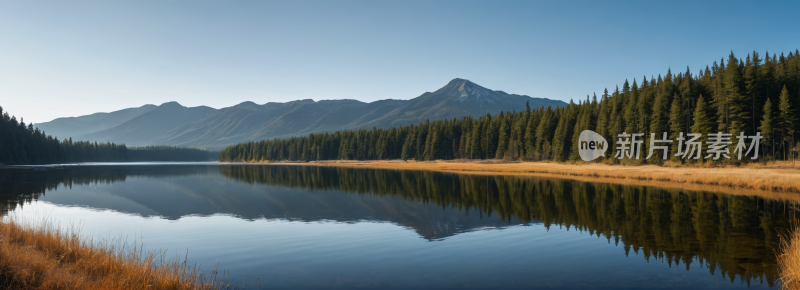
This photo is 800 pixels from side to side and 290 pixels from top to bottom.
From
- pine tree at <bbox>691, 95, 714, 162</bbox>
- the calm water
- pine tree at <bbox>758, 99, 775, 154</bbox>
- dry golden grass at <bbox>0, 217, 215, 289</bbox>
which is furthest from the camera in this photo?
pine tree at <bbox>691, 95, 714, 162</bbox>

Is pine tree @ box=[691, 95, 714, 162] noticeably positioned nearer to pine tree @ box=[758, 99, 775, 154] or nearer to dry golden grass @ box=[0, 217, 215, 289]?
pine tree @ box=[758, 99, 775, 154]

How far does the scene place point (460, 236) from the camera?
1912cm

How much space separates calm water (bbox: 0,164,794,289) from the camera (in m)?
12.4

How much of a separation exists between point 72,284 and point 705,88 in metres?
95.4

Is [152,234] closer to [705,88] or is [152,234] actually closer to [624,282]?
[624,282]

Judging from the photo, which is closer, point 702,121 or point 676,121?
point 702,121

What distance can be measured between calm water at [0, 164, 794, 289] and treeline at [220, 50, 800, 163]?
41209mm

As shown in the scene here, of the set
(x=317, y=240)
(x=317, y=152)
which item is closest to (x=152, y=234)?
(x=317, y=240)

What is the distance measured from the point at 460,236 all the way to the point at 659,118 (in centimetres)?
7325

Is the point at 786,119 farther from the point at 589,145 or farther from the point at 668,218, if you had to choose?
the point at 668,218

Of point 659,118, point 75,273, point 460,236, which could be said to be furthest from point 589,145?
point 75,273

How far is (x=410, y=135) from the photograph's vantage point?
149625 mm

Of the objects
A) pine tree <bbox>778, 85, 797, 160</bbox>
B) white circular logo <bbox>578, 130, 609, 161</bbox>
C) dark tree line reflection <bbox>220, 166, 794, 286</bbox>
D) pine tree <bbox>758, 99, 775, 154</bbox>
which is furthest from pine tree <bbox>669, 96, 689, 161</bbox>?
dark tree line reflection <bbox>220, 166, 794, 286</bbox>

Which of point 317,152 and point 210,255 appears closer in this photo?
point 210,255
